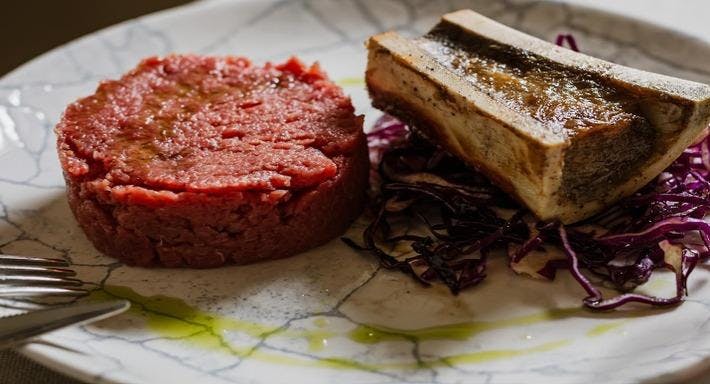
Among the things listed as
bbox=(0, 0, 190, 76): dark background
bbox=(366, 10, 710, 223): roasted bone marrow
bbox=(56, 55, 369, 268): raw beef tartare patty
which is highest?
bbox=(366, 10, 710, 223): roasted bone marrow

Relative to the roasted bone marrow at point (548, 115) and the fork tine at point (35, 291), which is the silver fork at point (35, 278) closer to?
the fork tine at point (35, 291)

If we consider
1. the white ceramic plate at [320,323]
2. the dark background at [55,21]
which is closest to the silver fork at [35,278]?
the white ceramic plate at [320,323]

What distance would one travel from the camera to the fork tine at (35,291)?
3.50 metres

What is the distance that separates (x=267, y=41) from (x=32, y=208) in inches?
81.7

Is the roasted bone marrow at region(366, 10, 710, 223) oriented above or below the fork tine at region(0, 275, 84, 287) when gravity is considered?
above

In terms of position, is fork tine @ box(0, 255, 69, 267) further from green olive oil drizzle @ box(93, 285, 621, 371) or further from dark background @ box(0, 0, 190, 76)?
dark background @ box(0, 0, 190, 76)

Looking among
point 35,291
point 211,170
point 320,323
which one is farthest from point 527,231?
point 35,291

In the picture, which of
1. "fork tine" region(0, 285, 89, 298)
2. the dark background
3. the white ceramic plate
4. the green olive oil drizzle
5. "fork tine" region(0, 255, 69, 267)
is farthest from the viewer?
the dark background

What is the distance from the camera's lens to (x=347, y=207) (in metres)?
4.04

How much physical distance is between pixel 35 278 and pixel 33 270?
0.06 meters

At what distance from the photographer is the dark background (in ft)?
27.3

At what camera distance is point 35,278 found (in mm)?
3574

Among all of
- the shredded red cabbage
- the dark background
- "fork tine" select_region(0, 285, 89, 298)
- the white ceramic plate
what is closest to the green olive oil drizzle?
the white ceramic plate

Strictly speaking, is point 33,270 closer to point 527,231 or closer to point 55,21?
point 527,231
